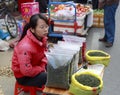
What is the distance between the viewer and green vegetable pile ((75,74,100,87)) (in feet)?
8.58

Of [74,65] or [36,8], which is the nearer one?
[74,65]

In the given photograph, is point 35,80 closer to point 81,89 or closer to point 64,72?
point 64,72

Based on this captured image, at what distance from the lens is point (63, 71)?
2.68m

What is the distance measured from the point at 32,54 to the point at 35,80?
1.04 ft

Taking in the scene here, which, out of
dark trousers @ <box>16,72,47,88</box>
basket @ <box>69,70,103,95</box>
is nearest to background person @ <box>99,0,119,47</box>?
dark trousers @ <box>16,72,47,88</box>

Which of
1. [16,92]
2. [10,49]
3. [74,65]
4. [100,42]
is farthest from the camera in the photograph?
[100,42]

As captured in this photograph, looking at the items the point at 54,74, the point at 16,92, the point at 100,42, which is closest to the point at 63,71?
the point at 54,74

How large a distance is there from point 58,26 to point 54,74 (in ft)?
11.0

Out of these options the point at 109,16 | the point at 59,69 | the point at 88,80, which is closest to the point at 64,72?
the point at 59,69

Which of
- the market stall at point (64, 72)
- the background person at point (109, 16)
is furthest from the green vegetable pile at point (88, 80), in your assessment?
the background person at point (109, 16)

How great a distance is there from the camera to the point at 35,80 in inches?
132

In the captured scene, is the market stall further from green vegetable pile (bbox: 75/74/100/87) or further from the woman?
the woman

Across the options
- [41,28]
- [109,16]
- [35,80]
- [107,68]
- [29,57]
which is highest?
[41,28]

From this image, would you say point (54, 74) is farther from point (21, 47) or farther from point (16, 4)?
point (16, 4)
